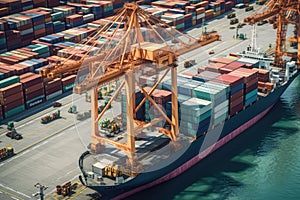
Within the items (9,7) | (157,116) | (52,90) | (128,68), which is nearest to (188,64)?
(52,90)

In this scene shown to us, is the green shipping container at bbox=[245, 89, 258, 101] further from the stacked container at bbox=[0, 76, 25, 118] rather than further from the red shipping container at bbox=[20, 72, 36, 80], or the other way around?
the red shipping container at bbox=[20, 72, 36, 80]

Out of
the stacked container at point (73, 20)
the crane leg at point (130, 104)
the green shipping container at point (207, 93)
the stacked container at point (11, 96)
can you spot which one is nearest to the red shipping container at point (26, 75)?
the stacked container at point (11, 96)

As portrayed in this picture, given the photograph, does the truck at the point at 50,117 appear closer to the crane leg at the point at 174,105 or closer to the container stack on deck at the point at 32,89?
the container stack on deck at the point at 32,89

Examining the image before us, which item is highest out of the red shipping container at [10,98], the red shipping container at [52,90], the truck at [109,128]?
the red shipping container at [10,98]

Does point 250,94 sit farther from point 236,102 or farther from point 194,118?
point 194,118

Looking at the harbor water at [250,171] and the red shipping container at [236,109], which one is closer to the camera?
the harbor water at [250,171]

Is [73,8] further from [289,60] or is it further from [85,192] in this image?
[85,192]

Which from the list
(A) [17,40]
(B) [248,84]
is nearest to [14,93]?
(A) [17,40]

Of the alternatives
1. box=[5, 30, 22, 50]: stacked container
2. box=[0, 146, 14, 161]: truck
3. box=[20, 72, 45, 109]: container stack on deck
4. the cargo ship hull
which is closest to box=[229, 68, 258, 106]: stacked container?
the cargo ship hull
